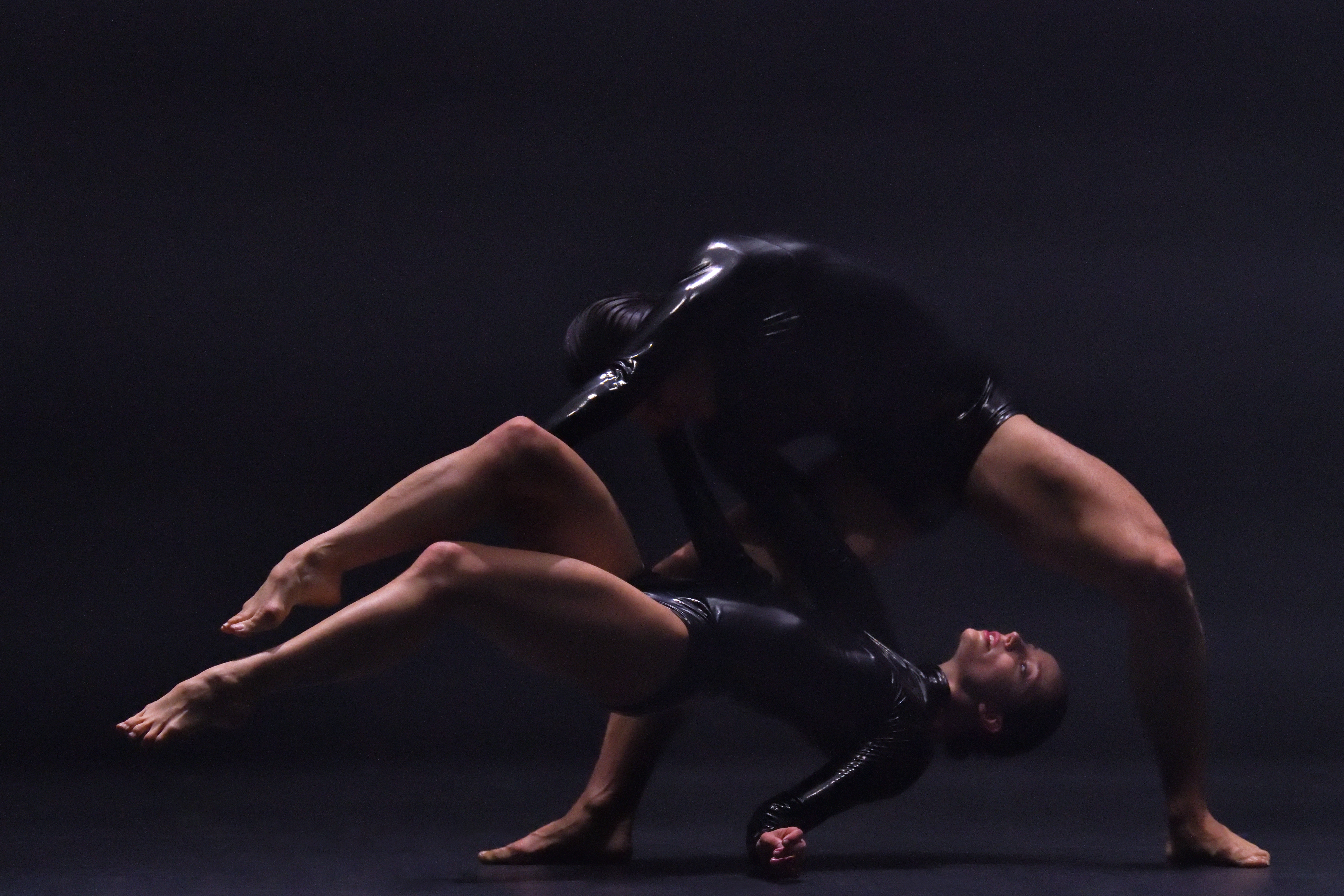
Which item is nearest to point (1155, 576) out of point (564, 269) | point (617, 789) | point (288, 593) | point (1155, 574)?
point (1155, 574)

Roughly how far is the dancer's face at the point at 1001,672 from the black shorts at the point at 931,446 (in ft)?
0.83

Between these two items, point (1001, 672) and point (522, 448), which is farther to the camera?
point (1001, 672)

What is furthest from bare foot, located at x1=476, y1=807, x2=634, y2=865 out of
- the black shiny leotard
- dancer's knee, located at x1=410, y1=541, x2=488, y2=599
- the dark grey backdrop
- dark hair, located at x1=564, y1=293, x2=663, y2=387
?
the dark grey backdrop

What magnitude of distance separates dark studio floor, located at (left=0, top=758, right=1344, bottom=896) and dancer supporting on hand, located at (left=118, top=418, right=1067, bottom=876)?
7.7 inches

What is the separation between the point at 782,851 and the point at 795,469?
69 cm

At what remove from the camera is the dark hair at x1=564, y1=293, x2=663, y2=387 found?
2.44 meters

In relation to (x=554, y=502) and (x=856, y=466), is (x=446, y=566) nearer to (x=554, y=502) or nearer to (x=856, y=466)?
(x=554, y=502)

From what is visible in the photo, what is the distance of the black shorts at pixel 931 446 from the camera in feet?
8.23

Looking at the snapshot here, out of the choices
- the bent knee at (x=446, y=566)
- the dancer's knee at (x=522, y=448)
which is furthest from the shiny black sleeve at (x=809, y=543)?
the bent knee at (x=446, y=566)

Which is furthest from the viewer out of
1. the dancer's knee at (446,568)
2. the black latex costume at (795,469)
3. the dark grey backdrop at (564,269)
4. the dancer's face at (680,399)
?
the dark grey backdrop at (564,269)

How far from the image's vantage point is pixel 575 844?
2.42 metres

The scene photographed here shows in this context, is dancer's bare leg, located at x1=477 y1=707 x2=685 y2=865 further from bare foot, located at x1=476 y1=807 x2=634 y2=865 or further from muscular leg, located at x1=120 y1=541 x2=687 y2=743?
muscular leg, located at x1=120 y1=541 x2=687 y2=743

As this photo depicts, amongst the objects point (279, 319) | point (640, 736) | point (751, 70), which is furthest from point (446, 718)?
point (751, 70)

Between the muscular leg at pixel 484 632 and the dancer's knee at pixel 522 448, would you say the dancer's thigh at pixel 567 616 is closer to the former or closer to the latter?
the muscular leg at pixel 484 632
